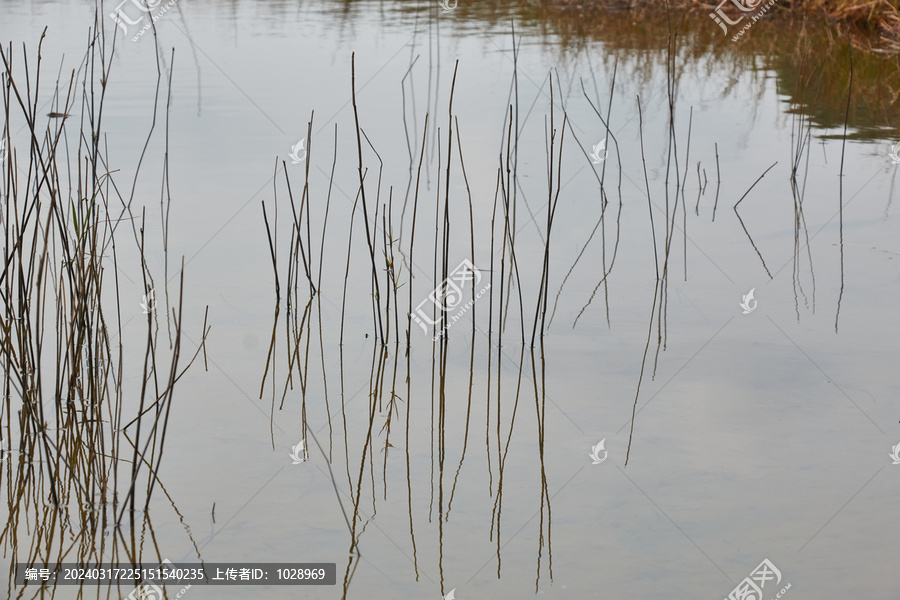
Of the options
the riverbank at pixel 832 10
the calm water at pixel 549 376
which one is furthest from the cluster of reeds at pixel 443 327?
the riverbank at pixel 832 10

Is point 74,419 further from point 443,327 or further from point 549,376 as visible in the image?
point 549,376

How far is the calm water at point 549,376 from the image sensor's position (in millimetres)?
1427

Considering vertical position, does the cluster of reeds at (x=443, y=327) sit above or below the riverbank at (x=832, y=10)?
below

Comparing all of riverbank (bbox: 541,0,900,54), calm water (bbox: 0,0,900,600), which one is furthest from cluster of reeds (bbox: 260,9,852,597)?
riverbank (bbox: 541,0,900,54)

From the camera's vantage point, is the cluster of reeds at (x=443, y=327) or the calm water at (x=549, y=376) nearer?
the calm water at (x=549, y=376)

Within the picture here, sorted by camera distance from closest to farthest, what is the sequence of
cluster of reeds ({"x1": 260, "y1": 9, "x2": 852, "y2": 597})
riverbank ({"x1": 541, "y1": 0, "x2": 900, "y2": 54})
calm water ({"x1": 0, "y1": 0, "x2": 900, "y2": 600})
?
calm water ({"x1": 0, "y1": 0, "x2": 900, "y2": 600}) < cluster of reeds ({"x1": 260, "y1": 9, "x2": 852, "y2": 597}) < riverbank ({"x1": 541, "y1": 0, "x2": 900, "y2": 54})

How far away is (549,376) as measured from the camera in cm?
196

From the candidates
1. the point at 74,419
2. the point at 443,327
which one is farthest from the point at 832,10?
the point at 74,419

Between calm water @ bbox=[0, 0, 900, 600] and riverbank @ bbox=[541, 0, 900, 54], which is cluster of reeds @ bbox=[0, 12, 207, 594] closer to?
calm water @ bbox=[0, 0, 900, 600]

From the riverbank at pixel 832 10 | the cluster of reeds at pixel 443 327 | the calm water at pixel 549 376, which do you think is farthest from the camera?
the riverbank at pixel 832 10

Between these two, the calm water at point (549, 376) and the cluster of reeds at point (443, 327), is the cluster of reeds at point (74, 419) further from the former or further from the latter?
the cluster of reeds at point (443, 327)

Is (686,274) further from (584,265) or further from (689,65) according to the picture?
(689,65)

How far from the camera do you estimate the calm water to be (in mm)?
1427

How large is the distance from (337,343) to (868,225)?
1642 mm
